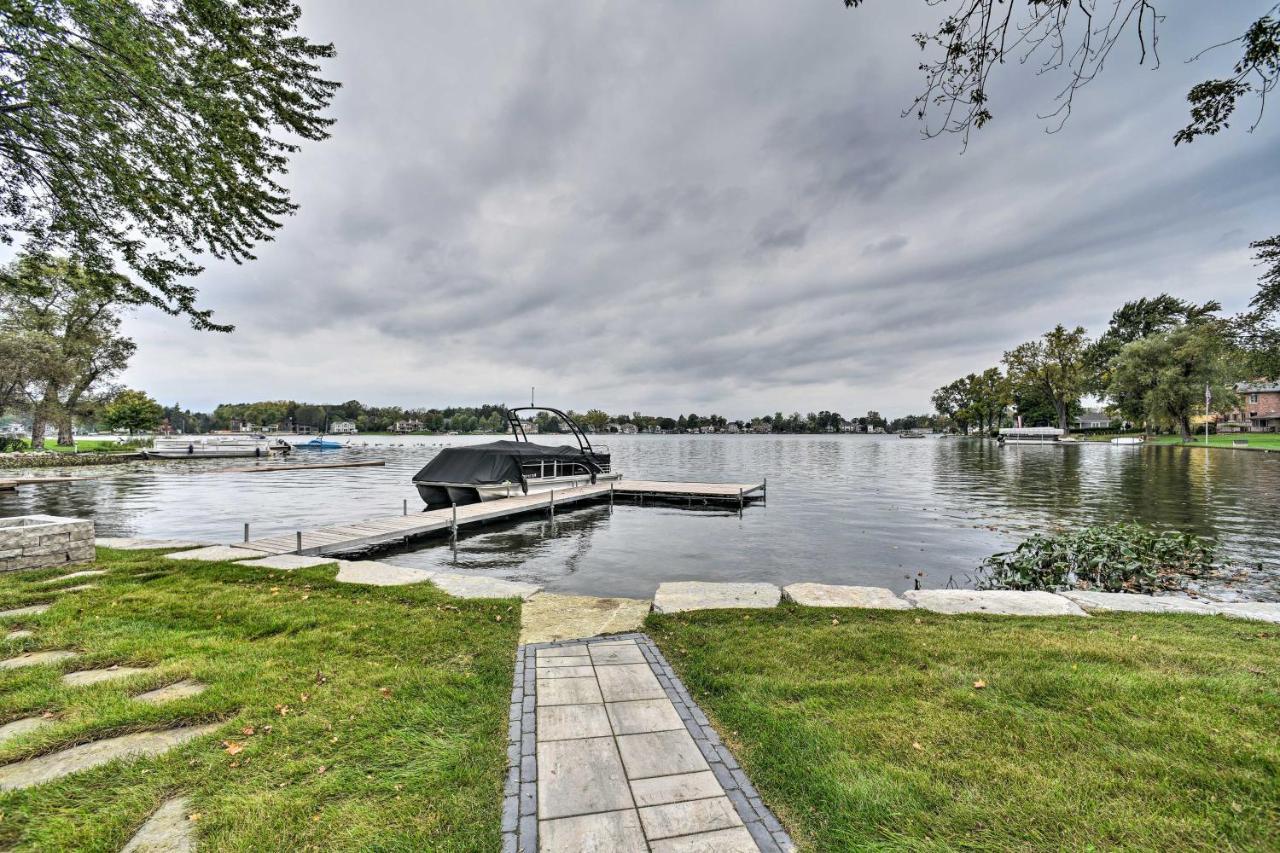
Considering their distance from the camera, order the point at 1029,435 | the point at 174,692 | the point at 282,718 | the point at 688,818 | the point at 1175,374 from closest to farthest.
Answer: the point at 688,818 < the point at 282,718 < the point at 174,692 < the point at 1175,374 < the point at 1029,435

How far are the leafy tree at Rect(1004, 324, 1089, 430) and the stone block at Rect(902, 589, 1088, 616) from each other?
74761 millimetres

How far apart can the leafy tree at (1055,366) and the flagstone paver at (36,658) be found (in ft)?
272

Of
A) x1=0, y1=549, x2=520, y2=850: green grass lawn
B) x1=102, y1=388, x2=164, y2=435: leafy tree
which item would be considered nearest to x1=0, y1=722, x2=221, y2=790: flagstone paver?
x1=0, y1=549, x2=520, y2=850: green grass lawn

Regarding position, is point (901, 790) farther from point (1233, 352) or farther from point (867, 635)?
point (1233, 352)

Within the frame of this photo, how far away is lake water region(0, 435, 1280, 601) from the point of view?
397 inches

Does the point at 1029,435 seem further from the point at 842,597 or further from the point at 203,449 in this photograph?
the point at 203,449

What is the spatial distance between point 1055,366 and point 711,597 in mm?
79937

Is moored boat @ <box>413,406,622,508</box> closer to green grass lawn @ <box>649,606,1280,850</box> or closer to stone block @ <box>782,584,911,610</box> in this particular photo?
stone block @ <box>782,584,911,610</box>

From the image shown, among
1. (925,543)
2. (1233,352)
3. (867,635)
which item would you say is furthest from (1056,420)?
(867,635)

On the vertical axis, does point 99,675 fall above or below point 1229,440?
below

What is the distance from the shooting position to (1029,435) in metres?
74.0

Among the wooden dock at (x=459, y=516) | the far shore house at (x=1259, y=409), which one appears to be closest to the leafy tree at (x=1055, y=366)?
the far shore house at (x=1259, y=409)

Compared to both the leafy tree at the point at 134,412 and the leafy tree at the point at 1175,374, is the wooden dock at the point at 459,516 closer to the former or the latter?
the leafy tree at the point at 1175,374

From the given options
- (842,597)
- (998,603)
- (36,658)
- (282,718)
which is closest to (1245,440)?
(998,603)
